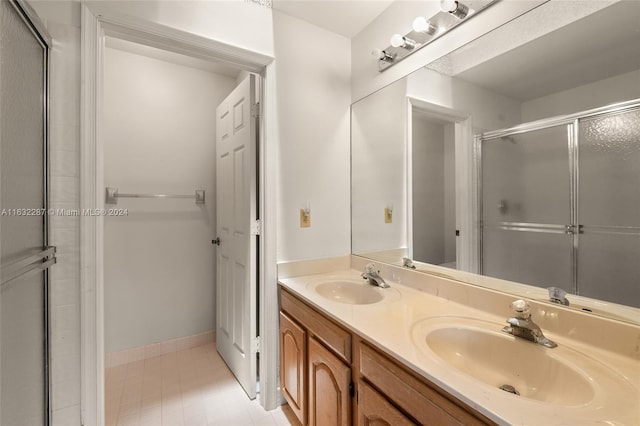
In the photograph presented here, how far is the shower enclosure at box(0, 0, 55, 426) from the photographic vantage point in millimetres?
828

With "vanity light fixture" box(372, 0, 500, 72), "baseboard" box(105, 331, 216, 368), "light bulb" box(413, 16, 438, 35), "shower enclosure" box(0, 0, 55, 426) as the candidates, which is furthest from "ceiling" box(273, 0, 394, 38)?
"baseboard" box(105, 331, 216, 368)

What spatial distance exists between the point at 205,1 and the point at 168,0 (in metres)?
0.18

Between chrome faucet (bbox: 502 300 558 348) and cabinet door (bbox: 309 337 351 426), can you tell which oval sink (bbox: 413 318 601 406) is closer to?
chrome faucet (bbox: 502 300 558 348)

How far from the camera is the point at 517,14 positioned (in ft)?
3.41

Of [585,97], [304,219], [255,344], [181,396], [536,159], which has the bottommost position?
[181,396]

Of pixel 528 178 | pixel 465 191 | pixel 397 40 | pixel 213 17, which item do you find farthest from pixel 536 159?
pixel 213 17

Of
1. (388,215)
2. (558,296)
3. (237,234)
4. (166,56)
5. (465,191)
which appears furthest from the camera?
(166,56)

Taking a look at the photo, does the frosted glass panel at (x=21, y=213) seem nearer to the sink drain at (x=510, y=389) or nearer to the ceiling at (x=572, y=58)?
the sink drain at (x=510, y=389)

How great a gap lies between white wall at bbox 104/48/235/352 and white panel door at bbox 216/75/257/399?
0.82 feet

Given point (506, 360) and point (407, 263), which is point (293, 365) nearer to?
point (407, 263)

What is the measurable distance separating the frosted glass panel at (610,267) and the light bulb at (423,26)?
3.59 feet

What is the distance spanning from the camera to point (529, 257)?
1030 millimetres

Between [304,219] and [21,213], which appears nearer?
[21,213]

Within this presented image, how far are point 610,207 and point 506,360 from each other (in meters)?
0.57
